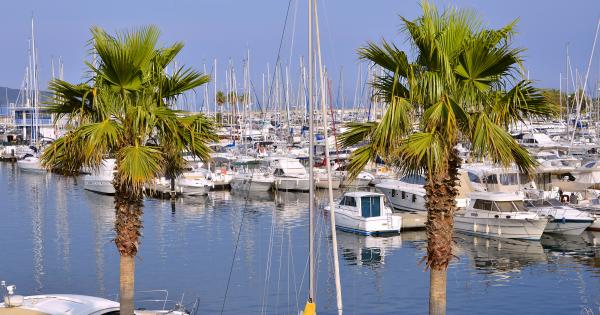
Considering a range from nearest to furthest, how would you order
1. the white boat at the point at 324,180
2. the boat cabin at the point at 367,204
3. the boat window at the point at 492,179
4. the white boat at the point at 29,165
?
the boat cabin at the point at 367,204, the boat window at the point at 492,179, the white boat at the point at 324,180, the white boat at the point at 29,165

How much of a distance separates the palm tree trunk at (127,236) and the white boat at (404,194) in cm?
4271

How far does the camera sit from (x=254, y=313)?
32125 millimetres

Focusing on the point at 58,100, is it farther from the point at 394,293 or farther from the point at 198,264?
the point at 198,264

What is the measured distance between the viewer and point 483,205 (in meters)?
49.5

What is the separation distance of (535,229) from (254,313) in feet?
68.9

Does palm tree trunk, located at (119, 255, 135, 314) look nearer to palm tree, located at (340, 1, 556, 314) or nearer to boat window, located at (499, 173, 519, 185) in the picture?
palm tree, located at (340, 1, 556, 314)

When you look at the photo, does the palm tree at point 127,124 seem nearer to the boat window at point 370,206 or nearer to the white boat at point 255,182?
the boat window at point 370,206

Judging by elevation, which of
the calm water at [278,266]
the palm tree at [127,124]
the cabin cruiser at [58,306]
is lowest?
the calm water at [278,266]

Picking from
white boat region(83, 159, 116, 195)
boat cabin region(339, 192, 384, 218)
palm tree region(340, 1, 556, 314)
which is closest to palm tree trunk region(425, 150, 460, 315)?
palm tree region(340, 1, 556, 314)

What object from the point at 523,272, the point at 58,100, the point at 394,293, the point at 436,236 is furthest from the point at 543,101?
the point at 523,272

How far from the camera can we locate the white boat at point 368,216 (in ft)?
164

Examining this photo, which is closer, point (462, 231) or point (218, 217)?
point (462, 231)

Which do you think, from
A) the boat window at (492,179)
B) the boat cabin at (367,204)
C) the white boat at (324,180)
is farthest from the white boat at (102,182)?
the boat window at (492,179)

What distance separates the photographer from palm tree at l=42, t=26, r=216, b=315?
16.0 m
